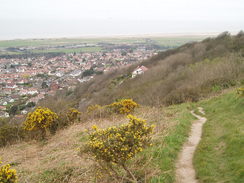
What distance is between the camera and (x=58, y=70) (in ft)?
307

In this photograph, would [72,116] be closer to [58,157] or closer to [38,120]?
[38,120]

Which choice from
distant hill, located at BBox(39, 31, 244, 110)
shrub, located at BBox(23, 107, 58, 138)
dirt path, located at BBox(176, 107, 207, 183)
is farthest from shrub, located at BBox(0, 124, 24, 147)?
distant hill, located at BBox(39, 31, 244, 110)

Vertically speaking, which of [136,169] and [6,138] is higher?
[136,169]

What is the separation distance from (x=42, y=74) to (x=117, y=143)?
89196 millimetres

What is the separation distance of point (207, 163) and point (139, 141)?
294 centimetres

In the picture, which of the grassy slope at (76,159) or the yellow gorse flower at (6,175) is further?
the grassy slope at (76,159)

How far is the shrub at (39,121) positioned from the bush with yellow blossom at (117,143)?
20.5 feet

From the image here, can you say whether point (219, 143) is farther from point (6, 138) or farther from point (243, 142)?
point (6, 138)

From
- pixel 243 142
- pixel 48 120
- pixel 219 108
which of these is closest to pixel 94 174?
pixel 243 142

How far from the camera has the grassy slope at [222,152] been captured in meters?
5.52

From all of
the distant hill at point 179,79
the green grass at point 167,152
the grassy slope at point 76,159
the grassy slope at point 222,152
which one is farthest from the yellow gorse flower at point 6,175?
the distant hill at point 179,79

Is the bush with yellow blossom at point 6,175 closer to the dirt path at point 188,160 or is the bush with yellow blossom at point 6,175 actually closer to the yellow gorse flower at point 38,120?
the dirt path at point 188,160

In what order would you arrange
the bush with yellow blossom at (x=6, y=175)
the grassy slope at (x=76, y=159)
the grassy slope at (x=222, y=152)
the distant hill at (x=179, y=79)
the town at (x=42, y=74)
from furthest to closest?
the town at (x=42, y=74), the distant hill at (x=179, y=79), the grassy slope at (x=76, y=159), the grassy slope at (x=222, y=152), the bush with yellow blossom at (x=6, y=175)

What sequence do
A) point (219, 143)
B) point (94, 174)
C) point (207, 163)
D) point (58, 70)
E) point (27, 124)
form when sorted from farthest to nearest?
point (58, 70)
point (27, 124)
point (219, 143)
point (207, 163)
point (94, 174)
